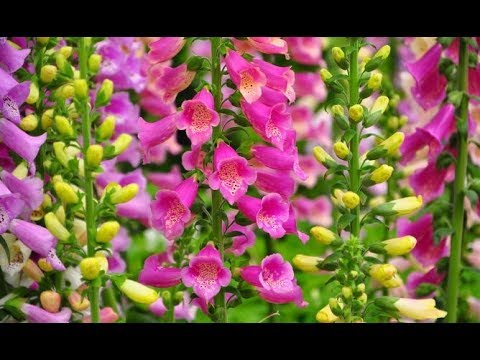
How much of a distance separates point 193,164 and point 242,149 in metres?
0.08

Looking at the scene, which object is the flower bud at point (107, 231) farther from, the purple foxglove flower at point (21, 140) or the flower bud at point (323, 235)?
the flower bud at point (323, 235)

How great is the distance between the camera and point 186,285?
1489mm

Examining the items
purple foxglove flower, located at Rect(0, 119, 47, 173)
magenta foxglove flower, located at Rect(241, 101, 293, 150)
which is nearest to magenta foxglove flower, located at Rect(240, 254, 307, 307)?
magenta foxglove flower, located at Rect(241, 101, 293, 150)

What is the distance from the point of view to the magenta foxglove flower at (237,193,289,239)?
1.48 metres

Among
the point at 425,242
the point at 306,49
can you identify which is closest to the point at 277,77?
the point at 425,242

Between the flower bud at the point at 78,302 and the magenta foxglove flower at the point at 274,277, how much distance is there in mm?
306

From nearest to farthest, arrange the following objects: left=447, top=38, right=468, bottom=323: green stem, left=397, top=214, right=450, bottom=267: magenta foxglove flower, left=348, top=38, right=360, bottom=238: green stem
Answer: left=348, top=38, right=360, bottom=238: green stem → left=447, top=38, right=468, bottom=323: green stem → left=397, top=214, right=450, bottom=267: magenta foxglove flower

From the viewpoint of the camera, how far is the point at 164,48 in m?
1.59

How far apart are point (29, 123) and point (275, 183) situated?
1.41 ft

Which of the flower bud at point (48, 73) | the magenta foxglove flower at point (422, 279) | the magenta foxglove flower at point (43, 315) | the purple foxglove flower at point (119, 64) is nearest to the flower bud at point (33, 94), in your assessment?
the flower bud at point (48, 73)

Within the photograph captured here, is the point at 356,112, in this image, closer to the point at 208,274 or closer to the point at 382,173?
the point at 382,173

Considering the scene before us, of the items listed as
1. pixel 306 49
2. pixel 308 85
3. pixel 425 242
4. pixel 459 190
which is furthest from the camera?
pixel 308 85

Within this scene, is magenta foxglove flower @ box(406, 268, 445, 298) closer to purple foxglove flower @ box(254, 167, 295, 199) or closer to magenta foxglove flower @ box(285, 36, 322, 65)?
purple foxglove flower @ box(254, 167, 295, 199)

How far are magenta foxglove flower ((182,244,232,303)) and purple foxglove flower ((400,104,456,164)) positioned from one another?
61 centimetres
